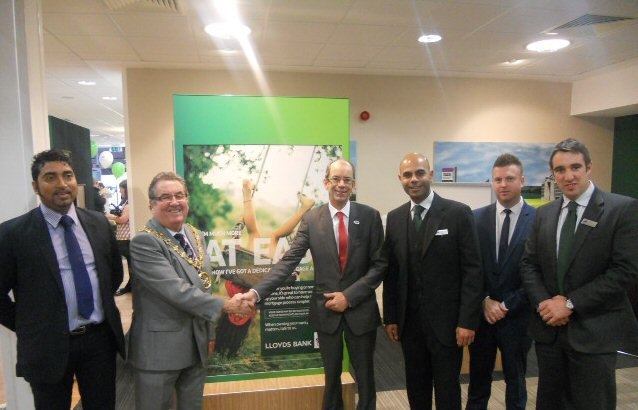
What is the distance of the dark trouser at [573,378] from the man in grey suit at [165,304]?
1.71 m

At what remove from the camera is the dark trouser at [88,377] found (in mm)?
1844

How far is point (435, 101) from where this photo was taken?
5520 mm

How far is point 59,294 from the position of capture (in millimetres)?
1784

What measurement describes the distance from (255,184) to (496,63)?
3.80m

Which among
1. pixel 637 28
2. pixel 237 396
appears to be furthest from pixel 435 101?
pixel 237 396

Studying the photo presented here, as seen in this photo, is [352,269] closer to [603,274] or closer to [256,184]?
[256,184]

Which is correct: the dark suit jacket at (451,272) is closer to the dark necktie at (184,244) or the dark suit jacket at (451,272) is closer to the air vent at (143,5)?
the dark necktie at (184,244)

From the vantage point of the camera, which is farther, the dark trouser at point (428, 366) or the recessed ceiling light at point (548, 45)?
the recessed ceiling light at point (548, 45)

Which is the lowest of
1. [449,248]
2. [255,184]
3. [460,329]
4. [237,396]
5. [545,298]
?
[237,396]

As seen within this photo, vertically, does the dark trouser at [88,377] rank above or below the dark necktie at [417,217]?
below

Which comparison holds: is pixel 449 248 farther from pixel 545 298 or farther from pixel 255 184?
pixel 255 184

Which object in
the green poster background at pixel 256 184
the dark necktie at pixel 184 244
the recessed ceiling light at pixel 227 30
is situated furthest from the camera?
the recessed ceiling light at pixel 227 30

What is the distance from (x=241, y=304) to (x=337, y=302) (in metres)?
0.55

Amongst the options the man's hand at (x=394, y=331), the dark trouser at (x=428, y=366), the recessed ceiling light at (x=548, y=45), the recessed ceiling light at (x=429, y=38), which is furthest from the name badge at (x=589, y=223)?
the recessed ceiling light at (x=548, y=45)
